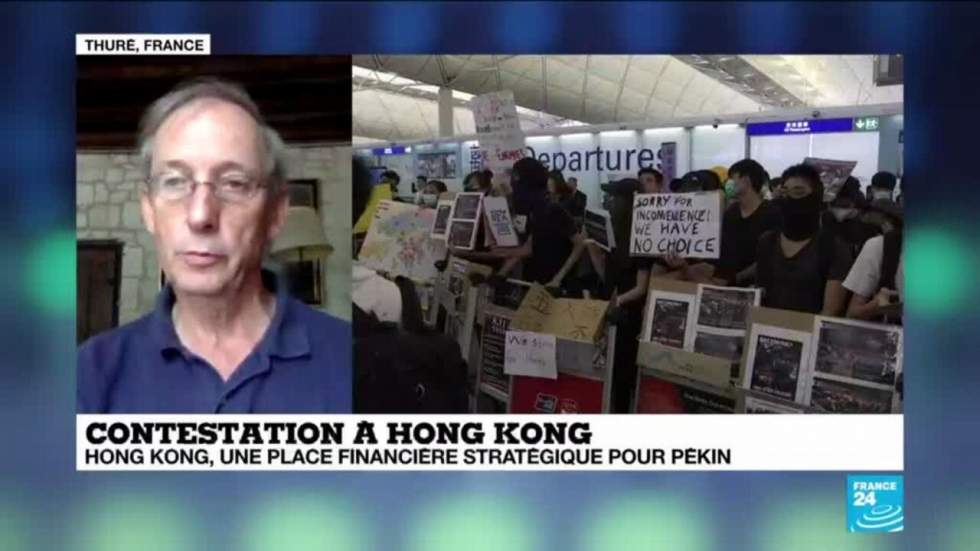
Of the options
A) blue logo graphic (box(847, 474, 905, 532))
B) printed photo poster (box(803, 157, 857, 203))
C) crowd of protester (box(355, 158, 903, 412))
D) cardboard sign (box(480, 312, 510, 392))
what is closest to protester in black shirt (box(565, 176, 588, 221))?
crowd of protester (box(355, 158, 903, 412))

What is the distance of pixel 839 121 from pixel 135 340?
2.48 m

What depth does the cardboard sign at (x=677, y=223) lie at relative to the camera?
10.6 ft

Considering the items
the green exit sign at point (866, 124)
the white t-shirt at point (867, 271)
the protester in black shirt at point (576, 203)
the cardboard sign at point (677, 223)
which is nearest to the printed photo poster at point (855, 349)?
the white t-shirt at point (867, 271)

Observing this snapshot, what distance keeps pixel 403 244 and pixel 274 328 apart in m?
0.53

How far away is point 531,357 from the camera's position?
3.28 m

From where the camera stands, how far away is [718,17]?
3.26m

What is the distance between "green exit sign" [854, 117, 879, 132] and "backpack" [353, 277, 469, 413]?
1.54 meters

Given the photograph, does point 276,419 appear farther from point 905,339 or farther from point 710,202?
point 905,339

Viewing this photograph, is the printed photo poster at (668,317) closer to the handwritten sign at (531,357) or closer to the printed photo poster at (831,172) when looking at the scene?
the handwritten sign at (531,357)

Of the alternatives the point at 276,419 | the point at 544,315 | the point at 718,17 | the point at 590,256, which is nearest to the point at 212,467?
the point at 276,419

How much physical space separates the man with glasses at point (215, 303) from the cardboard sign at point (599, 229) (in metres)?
0.89

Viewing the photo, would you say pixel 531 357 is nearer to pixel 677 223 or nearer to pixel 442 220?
pixel 442 220

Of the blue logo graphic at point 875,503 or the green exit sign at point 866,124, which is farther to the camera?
the blue logo graphic at point 875,503

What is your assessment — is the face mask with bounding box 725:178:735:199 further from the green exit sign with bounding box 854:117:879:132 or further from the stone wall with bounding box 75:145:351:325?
the stone wall with bounding box 75:145:351:325
